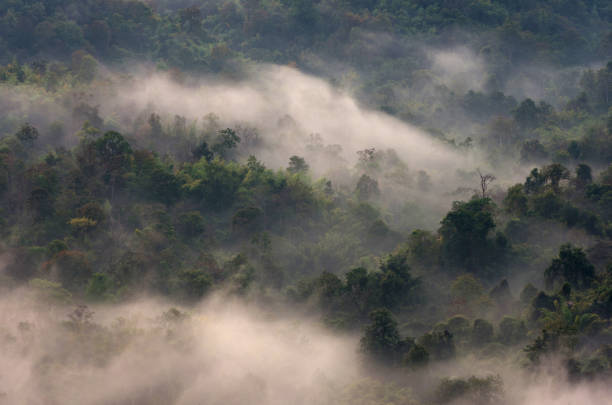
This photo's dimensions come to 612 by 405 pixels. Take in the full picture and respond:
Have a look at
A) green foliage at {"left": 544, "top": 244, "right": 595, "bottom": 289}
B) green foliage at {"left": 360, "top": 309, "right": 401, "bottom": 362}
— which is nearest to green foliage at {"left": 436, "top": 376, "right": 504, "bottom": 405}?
green foliage at {"left": 360, "top": 309, "right": 401, "bottom": 362}

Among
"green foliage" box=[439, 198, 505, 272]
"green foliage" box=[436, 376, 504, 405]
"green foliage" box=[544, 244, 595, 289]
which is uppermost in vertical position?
"green foliage" box=[439, 198, 505, 272]

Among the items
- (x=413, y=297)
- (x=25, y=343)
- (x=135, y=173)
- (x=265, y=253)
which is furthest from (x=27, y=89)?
(x=413, y=297)

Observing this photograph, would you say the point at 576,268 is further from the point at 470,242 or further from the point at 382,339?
the point at 382,339

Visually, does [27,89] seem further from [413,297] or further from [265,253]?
[413,297]

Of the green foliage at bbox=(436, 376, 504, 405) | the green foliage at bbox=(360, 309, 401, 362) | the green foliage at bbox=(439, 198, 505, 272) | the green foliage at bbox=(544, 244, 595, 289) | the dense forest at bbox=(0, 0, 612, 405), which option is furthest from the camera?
the green foliage at bbox=(439, 198, 505, 272)

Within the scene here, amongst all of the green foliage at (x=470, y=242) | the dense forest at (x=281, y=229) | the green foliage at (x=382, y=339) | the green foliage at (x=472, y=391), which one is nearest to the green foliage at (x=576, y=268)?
the dense forest at (x=281, y=229)

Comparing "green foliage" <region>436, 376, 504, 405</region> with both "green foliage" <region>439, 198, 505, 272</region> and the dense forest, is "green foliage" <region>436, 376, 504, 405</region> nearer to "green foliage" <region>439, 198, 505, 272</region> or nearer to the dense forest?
the dense forest

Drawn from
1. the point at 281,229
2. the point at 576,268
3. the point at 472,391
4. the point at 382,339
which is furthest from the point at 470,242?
the point at 472,391

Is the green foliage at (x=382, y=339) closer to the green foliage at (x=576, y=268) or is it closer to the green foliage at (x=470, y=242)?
the green foliage at (x=470, y=242)
